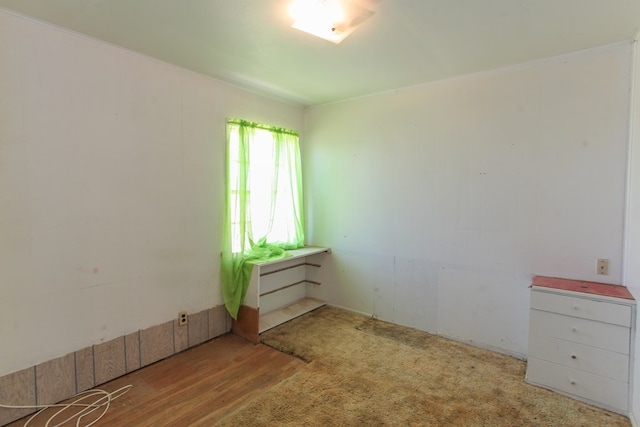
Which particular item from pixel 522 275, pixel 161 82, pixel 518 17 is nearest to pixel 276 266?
pixel 161 82

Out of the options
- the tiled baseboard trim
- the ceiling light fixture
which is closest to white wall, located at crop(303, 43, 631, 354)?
the ceiling light fixture

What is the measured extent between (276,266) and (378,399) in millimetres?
1880

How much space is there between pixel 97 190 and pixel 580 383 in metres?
3.53

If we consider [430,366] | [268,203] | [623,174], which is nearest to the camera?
[623,174]

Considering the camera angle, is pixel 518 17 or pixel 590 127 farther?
pixel 590 127

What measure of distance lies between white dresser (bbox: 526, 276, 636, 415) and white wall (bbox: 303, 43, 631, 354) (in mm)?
365

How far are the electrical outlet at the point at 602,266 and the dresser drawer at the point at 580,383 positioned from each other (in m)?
0.72

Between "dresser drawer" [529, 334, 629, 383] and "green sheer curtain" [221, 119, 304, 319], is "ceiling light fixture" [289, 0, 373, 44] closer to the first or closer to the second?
"green sheer curtain" [221, 119, 304, 319]

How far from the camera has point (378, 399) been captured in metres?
2.15

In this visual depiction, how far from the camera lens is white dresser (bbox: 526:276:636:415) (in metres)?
2.04

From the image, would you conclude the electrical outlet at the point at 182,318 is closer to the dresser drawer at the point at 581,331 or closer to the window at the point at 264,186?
the window at the point at 264,186

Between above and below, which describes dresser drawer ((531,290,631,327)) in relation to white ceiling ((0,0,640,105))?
below

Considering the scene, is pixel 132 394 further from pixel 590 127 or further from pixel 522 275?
pixel 590 127

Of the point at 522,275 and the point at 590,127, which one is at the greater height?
the point at 590,127
